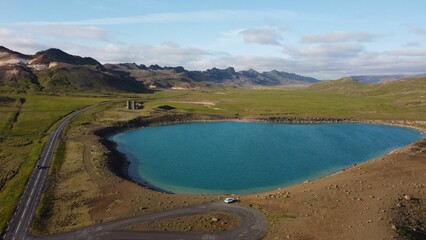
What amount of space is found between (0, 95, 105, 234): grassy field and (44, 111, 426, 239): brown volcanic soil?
27.8 feet

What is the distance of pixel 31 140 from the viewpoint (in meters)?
123

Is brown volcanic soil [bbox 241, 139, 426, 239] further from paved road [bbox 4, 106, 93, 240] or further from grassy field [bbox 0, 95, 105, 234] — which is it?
grassy field [bbox 0, 95, 105, 234]

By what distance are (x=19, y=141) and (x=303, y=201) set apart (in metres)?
95.6

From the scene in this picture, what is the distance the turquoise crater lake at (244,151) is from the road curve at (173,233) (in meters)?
16.2

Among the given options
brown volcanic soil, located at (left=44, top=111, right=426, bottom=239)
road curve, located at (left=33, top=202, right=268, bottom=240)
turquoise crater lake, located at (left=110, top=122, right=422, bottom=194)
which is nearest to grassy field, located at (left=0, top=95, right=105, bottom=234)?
brown volcanic soil, located at (left=44, top=111, right=426, bottom=239)

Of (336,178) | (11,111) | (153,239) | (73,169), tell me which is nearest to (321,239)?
(153,239)

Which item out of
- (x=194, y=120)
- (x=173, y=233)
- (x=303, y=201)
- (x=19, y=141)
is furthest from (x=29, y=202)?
(x=194, y=120)

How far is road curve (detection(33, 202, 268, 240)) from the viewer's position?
54.6 meters

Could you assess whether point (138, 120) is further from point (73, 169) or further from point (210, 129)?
point (73, 169)

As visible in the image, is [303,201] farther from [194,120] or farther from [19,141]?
[194,120]

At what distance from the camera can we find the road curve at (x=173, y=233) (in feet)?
179

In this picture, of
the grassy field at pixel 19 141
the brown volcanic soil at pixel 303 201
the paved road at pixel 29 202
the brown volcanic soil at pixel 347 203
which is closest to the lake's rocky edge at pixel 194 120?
the grassy field at pixel 19 141

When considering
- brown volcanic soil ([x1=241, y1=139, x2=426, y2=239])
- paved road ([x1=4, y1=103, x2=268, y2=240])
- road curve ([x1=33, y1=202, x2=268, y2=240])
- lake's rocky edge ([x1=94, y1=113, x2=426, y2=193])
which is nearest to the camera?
road curve ([x1=33, y1=202, x2=268, y2=240])

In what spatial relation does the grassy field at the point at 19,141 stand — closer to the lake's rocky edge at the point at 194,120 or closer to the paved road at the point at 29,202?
the paved road at the point at 29,202
